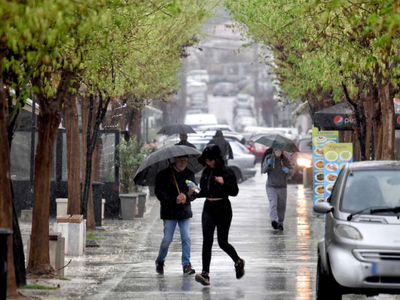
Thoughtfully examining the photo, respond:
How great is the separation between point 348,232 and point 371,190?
26.9 inches

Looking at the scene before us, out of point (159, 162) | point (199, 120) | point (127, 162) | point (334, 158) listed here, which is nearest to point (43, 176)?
point (159, 162)

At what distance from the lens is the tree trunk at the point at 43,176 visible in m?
11.8

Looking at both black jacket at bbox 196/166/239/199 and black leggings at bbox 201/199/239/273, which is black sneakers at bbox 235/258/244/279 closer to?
black leggings at bbox 201/199/239/273

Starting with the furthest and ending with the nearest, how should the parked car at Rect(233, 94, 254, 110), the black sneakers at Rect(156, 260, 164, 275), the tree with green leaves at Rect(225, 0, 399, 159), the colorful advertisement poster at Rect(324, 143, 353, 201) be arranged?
the parked car at Rect(233, 94, 254, 110)
the colorful advertisement poster at Rect(324, 143, 353, 201)
the tree with green leaves at Rect(225, 0, 399, 159)
the black sneakers at Rect(156, 260, 164, 275)

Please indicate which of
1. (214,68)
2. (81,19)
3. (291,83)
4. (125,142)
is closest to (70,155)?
(125,142)

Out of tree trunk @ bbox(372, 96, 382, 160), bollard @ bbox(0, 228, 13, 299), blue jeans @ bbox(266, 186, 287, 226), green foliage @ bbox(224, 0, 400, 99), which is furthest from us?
blue jeans @ bbox(266, 186, 287, 226)

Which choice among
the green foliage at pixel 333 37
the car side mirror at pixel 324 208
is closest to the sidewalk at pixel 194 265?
the car side mirror at pixel 324 208

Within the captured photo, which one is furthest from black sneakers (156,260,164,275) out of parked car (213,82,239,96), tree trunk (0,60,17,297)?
parked car (213,82,239,96)

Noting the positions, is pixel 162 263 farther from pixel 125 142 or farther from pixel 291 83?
pixel 291 83

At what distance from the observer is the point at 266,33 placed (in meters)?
23.8

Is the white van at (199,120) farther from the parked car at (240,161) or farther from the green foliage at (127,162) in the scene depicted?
the green foliage at (127,162)

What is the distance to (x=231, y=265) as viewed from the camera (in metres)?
13.5

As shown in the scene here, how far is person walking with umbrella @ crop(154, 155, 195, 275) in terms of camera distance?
482 inches

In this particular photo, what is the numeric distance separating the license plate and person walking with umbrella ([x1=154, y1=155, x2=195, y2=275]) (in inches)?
149
